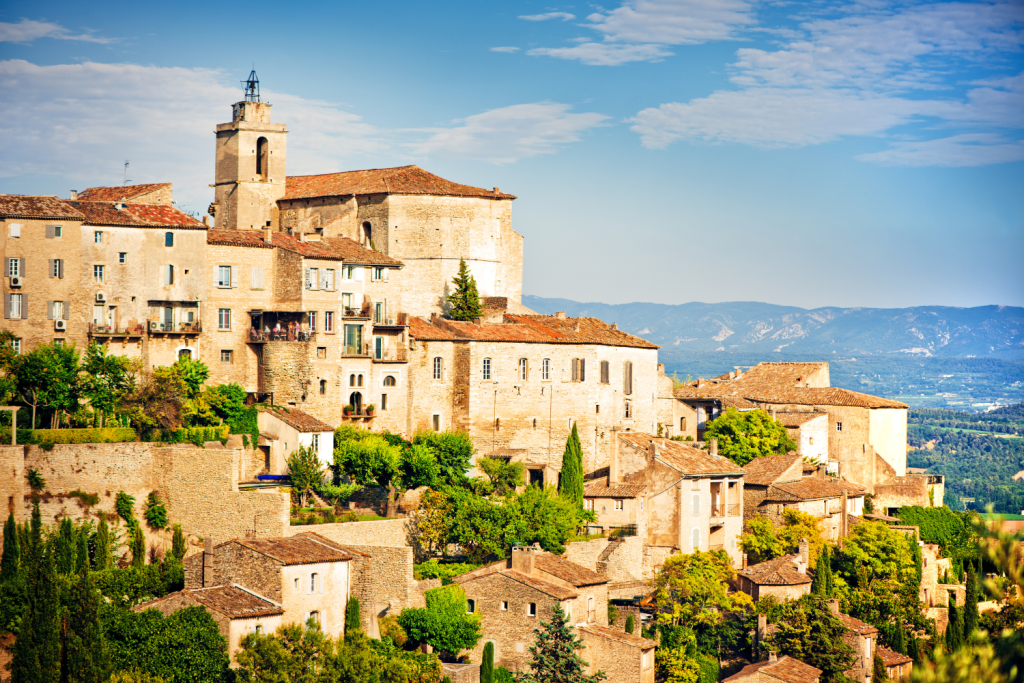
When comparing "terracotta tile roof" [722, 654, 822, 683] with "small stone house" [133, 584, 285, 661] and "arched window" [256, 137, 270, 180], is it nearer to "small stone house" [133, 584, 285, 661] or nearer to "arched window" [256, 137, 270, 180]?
"small stone house" [133, 584, 285, 661]

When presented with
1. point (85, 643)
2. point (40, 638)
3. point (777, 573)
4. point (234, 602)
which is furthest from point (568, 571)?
point (40, 638)

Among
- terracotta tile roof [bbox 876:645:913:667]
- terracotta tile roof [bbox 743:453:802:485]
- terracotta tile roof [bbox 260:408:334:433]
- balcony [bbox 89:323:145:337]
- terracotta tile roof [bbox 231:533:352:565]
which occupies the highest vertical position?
balcony [bbox 89:323:145:337]

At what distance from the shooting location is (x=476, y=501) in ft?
187

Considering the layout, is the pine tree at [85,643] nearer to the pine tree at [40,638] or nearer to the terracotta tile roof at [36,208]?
the pine tree at [40,638]

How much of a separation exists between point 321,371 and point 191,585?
1439cm

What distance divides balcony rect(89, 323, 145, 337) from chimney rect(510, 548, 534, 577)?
1897 cm

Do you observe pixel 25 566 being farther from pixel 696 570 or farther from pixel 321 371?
pixel 696 570

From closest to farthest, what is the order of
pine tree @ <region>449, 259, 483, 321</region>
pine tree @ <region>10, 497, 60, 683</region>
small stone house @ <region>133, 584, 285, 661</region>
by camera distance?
pine tree @ <region>10, 497, 60, 683</region>
small stone house @ <region>133, 584, 285, 661</region>
pine tree @ <region>449, 259, 483, 321</region>

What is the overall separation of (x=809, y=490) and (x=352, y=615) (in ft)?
96.7

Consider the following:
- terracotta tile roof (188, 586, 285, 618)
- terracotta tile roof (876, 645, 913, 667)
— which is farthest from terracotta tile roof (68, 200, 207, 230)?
terracotta tile roof (876, 645, 913, 667)

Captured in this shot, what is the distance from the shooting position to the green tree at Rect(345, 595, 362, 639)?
161 ft

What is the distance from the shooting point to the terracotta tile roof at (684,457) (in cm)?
6419

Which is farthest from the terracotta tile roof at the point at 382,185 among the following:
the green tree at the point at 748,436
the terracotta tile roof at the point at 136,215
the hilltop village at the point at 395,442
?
the green tree at the point at 748,436

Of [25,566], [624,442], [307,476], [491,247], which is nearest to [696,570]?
[624,442]
